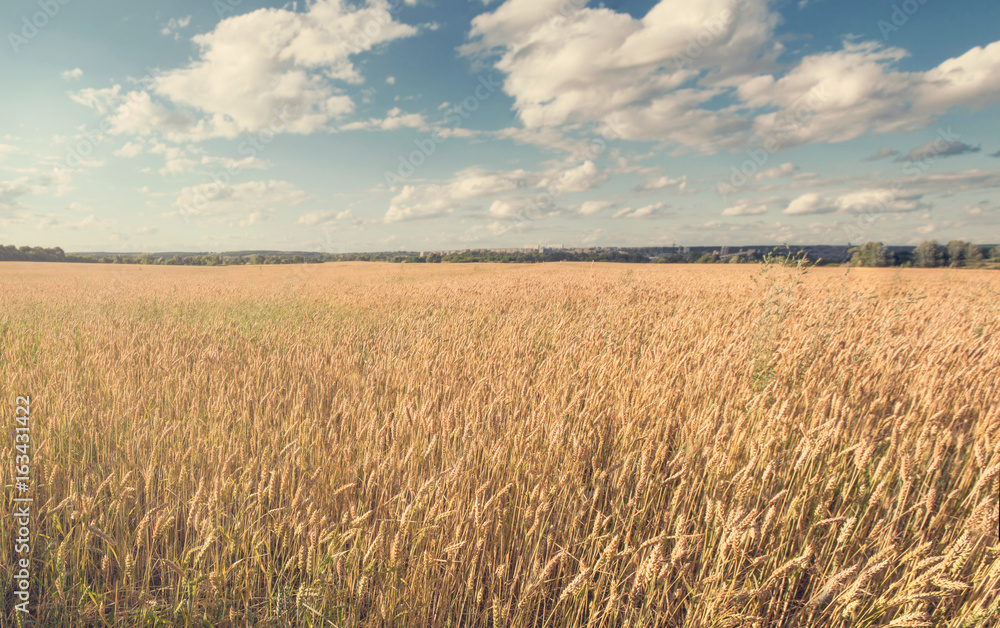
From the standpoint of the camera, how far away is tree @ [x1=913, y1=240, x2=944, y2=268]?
42.6 metres

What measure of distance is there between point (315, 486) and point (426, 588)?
0.91 metres

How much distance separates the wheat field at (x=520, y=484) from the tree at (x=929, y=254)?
55.8 metres

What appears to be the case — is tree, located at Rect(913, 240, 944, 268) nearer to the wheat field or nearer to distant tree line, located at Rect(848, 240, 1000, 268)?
distant tree line, located at Rect(848, 240, 1000, 268)

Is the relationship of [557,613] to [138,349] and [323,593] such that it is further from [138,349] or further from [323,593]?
[138,349]

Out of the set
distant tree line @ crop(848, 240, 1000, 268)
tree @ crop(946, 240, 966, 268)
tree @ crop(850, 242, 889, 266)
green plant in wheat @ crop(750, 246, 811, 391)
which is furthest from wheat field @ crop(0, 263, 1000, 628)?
tree @ crop(946, 240, 966, 268)

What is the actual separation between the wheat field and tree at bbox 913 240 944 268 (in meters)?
55.8

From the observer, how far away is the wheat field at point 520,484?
5.42 ft

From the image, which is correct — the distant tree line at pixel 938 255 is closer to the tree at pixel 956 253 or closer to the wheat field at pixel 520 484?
the tree at pixel 956 253

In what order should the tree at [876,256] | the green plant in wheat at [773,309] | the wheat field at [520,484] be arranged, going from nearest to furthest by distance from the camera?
1. the wheat field at [520,484]
2. the green plant in wheat at [773,309]
3. the tree at [876,256]

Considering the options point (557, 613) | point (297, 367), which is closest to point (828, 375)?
point (557, 613)

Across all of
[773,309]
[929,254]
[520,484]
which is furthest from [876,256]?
[520,484]

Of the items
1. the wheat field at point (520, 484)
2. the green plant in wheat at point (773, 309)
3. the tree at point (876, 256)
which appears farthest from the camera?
the tree at point (876, 256)

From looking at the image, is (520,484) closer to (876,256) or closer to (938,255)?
(876,256)

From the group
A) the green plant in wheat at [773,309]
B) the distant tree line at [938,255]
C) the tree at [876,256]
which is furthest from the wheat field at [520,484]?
the distant tree line at [938,255]
